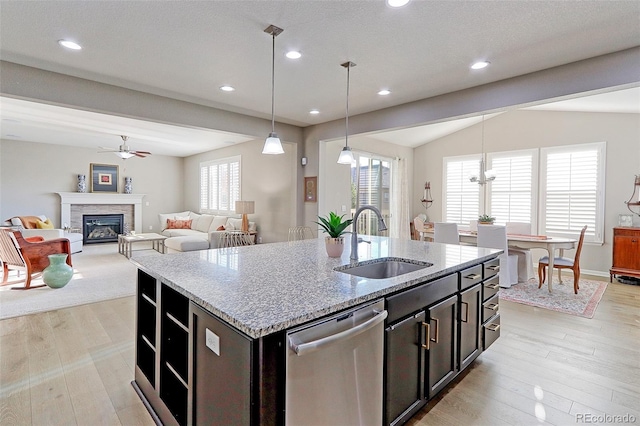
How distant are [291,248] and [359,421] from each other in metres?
1.51

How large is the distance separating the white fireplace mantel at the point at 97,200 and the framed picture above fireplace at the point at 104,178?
0.78 feet

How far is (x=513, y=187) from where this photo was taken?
6.50m

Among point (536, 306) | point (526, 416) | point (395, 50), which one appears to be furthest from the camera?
point (536, 306)

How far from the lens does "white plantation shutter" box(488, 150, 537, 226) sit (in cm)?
627

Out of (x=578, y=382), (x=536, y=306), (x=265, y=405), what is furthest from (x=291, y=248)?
(x=536, y=306)

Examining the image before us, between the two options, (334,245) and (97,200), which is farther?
(97,200)

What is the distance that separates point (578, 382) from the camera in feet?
7.38

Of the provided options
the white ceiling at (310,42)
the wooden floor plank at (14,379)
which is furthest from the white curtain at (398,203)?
the wooden floor plank at (14,379)

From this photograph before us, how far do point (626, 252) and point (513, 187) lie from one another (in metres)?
2.09

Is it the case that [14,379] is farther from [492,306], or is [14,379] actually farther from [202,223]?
[202,223]

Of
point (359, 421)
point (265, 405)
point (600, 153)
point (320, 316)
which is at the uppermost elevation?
point (600, 153)

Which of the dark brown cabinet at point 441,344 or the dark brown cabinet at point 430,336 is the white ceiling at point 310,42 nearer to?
the dark brown cabinet at point 430,336

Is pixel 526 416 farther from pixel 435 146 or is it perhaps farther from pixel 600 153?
pixel 435 146

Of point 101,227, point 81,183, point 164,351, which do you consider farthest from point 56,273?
point 101,227
